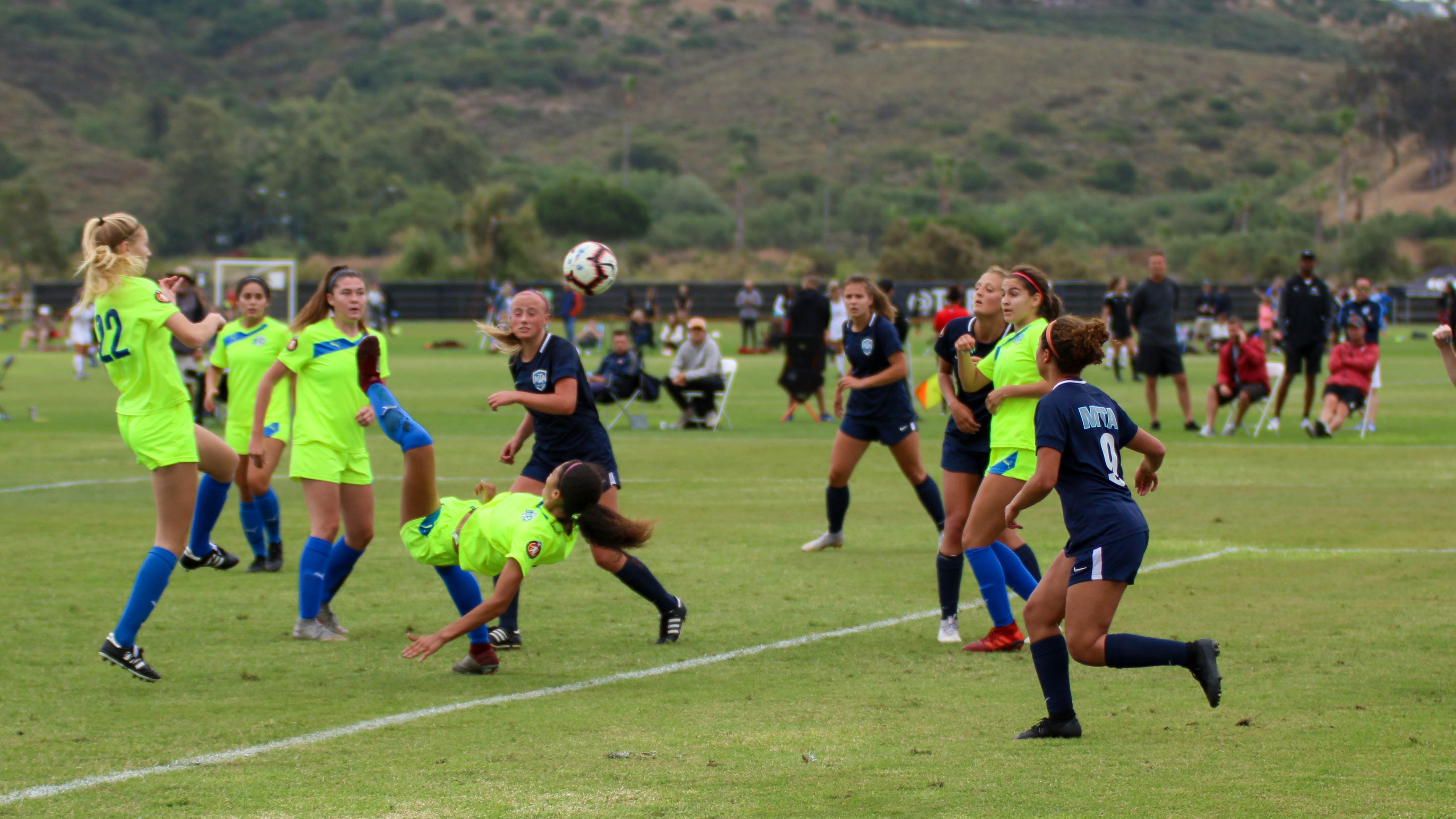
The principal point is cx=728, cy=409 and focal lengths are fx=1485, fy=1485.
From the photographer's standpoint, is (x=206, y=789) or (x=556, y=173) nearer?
(x=206, y=789)

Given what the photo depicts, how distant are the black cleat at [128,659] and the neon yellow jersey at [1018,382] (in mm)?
4105

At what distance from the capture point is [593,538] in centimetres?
668

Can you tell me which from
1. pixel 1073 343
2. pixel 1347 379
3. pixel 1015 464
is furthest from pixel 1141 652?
pixel 1347 379

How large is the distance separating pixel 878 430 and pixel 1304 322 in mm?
11504

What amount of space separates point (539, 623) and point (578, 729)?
233 cm

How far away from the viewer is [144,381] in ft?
22.8

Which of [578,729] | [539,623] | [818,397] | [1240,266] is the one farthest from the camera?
[1240,266]

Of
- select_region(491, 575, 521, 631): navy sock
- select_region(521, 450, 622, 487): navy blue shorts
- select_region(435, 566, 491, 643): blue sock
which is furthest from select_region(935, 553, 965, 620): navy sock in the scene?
select_region(435, 566, 491, 643): blue sock

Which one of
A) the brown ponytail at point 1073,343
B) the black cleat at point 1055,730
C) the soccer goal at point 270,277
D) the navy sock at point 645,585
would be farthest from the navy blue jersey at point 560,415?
the soccer goal at point 270,277

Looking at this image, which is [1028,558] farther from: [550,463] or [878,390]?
[550,463]

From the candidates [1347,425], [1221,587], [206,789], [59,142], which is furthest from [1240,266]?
[59,142]

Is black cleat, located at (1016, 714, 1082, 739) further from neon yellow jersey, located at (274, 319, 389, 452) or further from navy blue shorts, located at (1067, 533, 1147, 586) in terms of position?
neon yellow jersey, located at (274, 319, 389, 452)

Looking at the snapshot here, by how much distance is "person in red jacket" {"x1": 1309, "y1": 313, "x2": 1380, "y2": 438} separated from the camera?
18141 millimetres

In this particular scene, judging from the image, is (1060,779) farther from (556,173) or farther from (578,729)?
(556,173)
